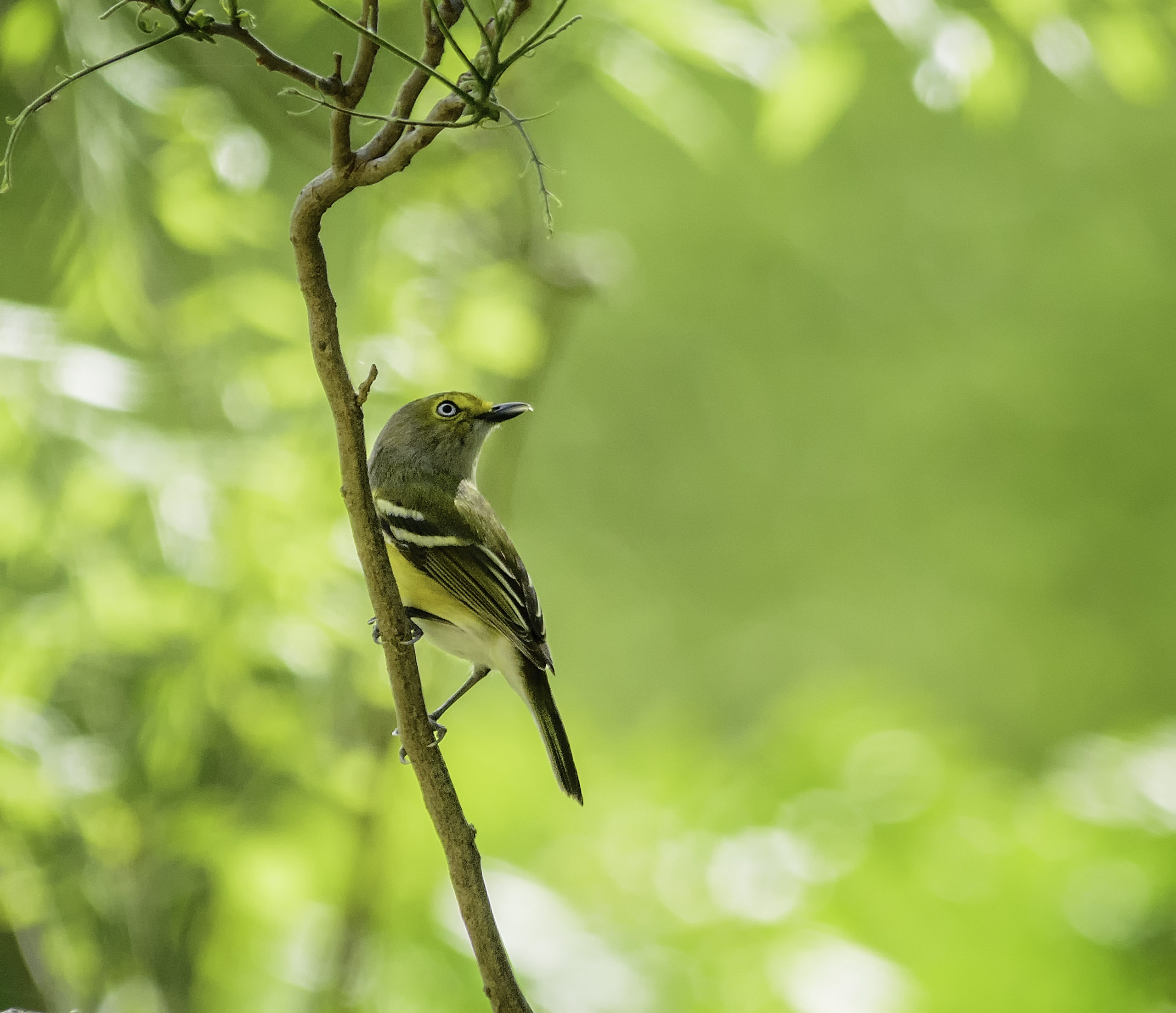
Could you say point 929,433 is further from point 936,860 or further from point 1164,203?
point 936,860

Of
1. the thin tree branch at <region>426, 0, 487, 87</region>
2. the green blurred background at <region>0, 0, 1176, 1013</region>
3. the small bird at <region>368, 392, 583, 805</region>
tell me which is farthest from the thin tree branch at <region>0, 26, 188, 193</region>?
the green blurred background at <region>0, 0, 1176, 1013</region>

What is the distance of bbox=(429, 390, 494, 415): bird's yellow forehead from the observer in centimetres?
104

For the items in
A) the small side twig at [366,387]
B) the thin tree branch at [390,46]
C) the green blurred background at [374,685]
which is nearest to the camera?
the thin tree branch at [390,46]

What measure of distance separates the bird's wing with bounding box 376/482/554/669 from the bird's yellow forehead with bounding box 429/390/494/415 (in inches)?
3.8

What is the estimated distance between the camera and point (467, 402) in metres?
1.05

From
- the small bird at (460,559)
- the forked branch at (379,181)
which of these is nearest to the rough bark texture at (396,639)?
the forked branch at (379,181)

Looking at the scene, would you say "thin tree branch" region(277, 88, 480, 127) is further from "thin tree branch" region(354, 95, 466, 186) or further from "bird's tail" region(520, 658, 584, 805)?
"bird's tail" region(520, 658, 584, 805)

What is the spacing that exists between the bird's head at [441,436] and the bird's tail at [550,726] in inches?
9.4

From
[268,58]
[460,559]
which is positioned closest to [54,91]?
[268,58]

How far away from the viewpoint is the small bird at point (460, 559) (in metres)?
0.93

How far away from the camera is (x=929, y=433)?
3.85 meters

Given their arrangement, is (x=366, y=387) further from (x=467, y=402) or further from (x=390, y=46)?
(x=467, y=402)

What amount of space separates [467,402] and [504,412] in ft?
0.18

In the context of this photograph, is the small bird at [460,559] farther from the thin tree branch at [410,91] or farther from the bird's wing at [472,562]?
the thin tree branch at [410,91]
